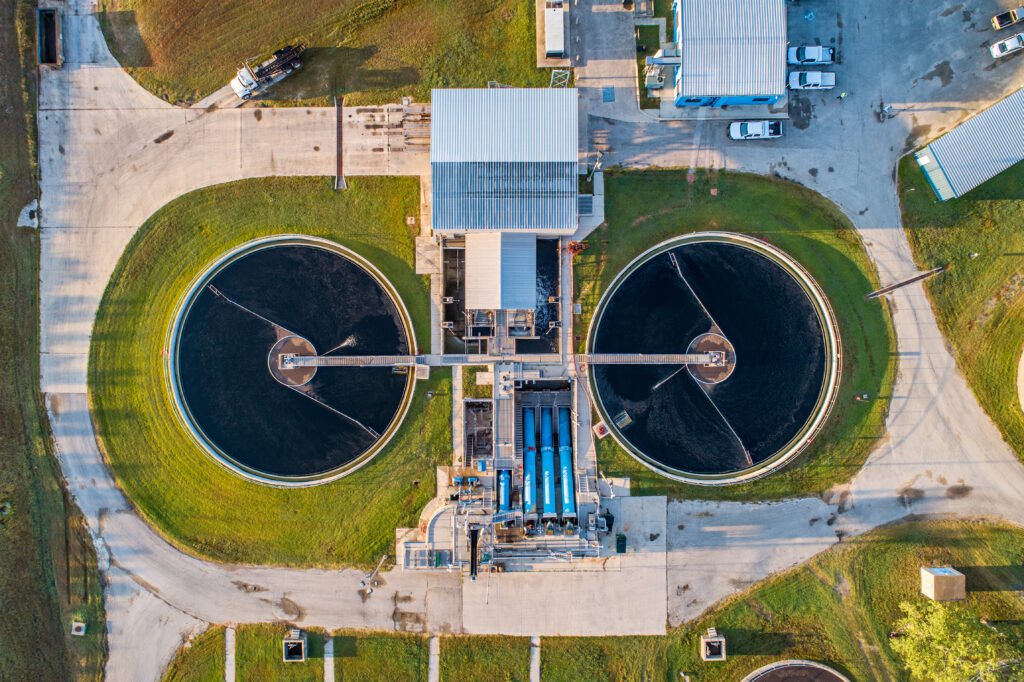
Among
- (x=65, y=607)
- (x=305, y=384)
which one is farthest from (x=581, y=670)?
(x=65, y=607)

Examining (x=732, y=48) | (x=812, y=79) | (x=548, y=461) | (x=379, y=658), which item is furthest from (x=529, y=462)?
(x=812, y=79)

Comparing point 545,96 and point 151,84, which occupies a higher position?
point 151,84

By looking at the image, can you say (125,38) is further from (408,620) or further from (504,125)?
(408,620)

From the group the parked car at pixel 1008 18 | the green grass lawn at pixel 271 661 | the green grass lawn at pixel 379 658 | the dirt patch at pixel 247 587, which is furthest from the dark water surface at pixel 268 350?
the parked car at pixel 1008 18

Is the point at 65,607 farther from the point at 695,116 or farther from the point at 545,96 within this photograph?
the point at 695,116

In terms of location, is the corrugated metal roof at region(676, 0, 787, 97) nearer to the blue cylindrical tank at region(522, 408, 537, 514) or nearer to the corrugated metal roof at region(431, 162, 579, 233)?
the corrugated metal roof at region(431, 162, 579, 233)
